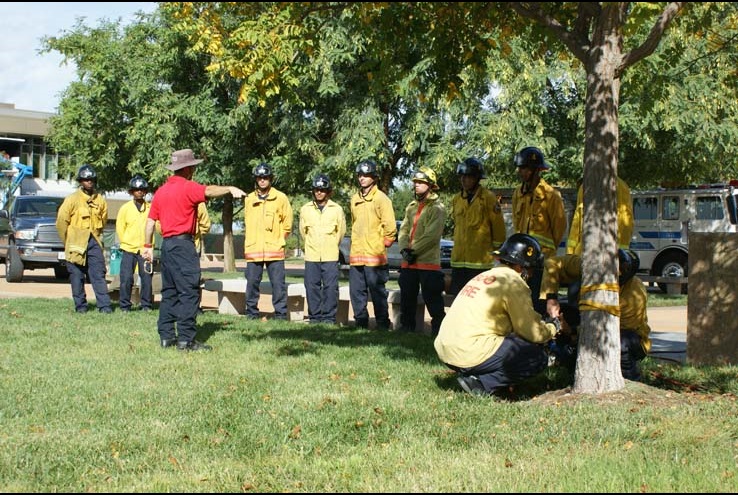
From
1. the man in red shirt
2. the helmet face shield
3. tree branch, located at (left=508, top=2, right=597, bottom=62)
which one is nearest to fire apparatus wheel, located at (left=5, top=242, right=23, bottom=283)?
the man in red shirt

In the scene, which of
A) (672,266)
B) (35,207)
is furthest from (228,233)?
(672,266)

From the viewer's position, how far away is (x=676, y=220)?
22781 millimetres

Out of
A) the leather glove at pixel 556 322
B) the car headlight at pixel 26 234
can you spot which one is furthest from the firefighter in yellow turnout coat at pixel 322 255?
the car headlight at pixel 26 234

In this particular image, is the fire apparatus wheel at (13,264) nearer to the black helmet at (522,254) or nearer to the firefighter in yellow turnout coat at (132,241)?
the firefighter in yellow turnout coat at (132,241)

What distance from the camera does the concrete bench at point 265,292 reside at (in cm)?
1293

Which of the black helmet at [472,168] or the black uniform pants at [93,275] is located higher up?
the black helmet at [472,168]

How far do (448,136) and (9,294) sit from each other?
10496 mm

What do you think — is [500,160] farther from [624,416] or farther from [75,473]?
[75,473]

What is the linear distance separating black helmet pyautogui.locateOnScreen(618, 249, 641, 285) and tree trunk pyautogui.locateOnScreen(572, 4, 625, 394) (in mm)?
431

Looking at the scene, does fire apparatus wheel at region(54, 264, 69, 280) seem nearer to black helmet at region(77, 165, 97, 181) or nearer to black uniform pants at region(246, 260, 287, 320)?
black helmet at region(77, 165, 97, 181)

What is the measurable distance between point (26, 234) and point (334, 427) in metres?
17.7

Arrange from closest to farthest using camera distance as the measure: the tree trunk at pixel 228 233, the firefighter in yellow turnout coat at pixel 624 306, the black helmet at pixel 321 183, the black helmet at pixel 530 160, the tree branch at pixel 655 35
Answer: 1. the tree branch at pixel 655 35
2. the firefighter in yellow turnout coat at pixel 624 306
3. the black helmet at pixel 530 160
4. the black helmet at pixel 321 183
5. the tree trunk at pixel 228 233

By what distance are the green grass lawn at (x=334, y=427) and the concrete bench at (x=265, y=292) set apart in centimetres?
371

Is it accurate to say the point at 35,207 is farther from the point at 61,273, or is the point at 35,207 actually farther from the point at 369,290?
the point at 369,290
